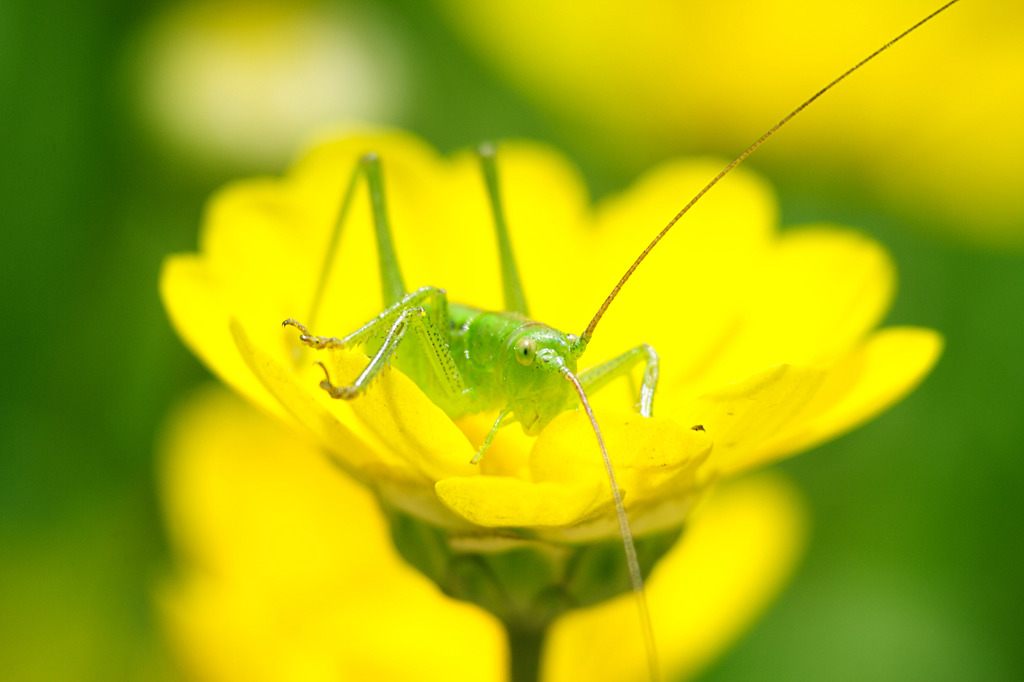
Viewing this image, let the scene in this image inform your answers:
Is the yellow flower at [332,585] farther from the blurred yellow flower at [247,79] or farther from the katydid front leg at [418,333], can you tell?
the blurred yellow flower at [247,79]

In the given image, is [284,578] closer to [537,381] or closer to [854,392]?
[537,381]

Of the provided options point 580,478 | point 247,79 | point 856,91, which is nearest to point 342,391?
point 580,478

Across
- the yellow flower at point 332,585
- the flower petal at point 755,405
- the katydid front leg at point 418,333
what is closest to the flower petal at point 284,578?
the yellow flower at point 332,585

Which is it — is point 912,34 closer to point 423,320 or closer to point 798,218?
point 798,218

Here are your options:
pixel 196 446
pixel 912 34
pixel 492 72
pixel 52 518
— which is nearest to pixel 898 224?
pixel 912 34

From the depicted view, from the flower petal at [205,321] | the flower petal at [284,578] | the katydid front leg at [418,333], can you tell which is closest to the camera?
the flower petal at [205,321]

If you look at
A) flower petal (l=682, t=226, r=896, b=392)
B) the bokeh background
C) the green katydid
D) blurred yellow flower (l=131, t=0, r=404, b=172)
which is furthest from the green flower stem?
blurred yellow flower (l=131, t=0, r=404, b=172)
